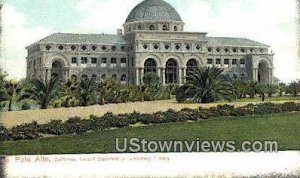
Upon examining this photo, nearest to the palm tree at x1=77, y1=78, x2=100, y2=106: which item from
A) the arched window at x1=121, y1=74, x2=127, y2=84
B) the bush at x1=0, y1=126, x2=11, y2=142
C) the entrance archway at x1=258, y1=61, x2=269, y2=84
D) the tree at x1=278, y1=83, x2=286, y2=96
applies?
→ the arched window at x1=121, y1=74, x2=127, y2=84

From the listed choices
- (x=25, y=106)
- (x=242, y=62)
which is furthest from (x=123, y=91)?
(x=242, y=62)

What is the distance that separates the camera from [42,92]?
491 inches

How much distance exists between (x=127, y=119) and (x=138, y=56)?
3.47 meters

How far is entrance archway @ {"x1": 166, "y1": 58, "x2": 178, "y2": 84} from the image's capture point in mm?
15227

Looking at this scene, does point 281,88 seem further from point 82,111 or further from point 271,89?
point 82,111

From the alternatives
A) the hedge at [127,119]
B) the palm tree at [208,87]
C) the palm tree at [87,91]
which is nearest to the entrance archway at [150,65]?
the palm tree at [208,87]

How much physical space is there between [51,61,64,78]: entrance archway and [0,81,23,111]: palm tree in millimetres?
1031

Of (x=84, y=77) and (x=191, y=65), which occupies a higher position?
(x=191, y=65)

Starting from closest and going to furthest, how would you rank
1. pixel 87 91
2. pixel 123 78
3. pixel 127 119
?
pixel 127 119
pixel 87 91
pixel 123 78

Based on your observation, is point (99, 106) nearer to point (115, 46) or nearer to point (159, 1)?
point (115, 46)

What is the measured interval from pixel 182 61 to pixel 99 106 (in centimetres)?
339

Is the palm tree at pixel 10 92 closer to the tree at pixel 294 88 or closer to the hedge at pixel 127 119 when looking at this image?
the hedge at pixel 127 119

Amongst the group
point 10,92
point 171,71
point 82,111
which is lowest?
point 82,111

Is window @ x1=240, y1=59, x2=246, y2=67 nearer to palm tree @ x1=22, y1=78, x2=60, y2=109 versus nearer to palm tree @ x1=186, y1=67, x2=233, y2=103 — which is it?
palm tree @ x1=186, y1=67, x2=233, y2=103
